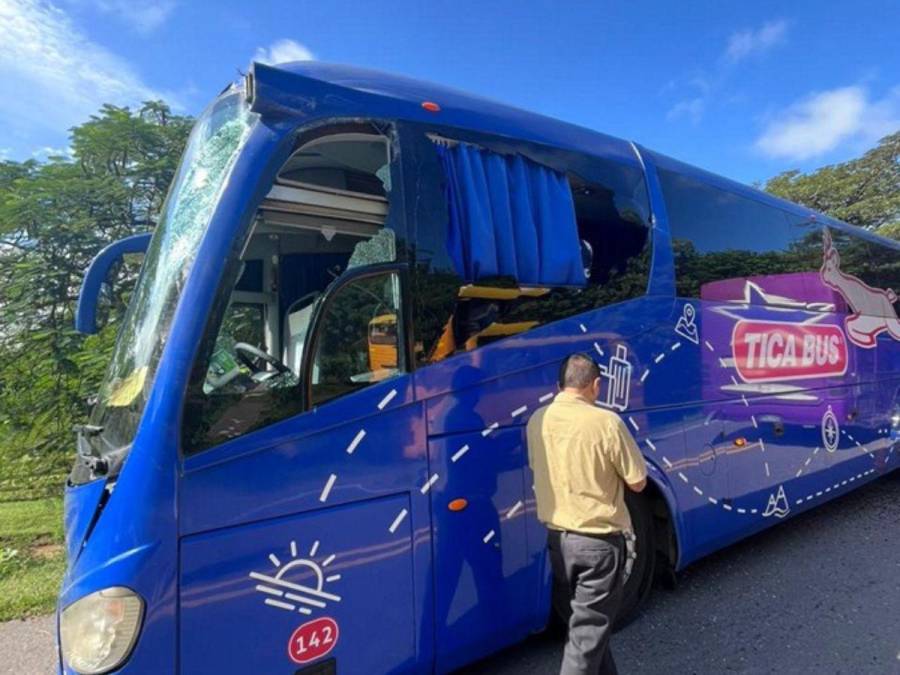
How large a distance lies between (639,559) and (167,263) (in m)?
3.31

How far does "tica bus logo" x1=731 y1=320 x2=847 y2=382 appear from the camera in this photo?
177 inches

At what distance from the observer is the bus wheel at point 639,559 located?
375cm

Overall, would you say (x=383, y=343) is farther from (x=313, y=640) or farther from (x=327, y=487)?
(x=313, y=640)

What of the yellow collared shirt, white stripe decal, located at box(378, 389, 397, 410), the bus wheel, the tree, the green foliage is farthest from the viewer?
the tree

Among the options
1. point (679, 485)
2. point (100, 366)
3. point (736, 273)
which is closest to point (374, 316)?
point (679, 485)

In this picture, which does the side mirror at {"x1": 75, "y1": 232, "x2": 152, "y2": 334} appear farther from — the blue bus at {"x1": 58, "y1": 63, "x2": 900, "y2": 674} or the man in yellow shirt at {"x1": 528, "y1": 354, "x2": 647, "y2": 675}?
the man in yellow shirt at {"x1": 528, "y1": 354, "x2": 647, "y2": 675}

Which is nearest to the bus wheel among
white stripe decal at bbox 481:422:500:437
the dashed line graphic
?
the dashed line graphic

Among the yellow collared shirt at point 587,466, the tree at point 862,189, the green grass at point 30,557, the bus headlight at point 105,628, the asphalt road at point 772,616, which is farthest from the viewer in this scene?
the tree at point 862,189

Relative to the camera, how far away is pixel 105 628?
6.59ft

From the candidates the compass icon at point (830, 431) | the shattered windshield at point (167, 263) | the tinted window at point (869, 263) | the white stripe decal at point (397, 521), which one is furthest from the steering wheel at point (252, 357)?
the tinted window at point (869, 263)

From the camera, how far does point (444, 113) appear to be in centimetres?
294

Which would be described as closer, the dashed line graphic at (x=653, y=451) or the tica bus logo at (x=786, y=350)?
the dashed line graphic at (x=653, y=451)

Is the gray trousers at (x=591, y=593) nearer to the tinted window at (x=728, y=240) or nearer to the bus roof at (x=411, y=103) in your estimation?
the tinted window at (x=728, y=240)

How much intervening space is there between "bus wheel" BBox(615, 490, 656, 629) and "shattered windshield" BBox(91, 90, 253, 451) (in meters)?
2.86
